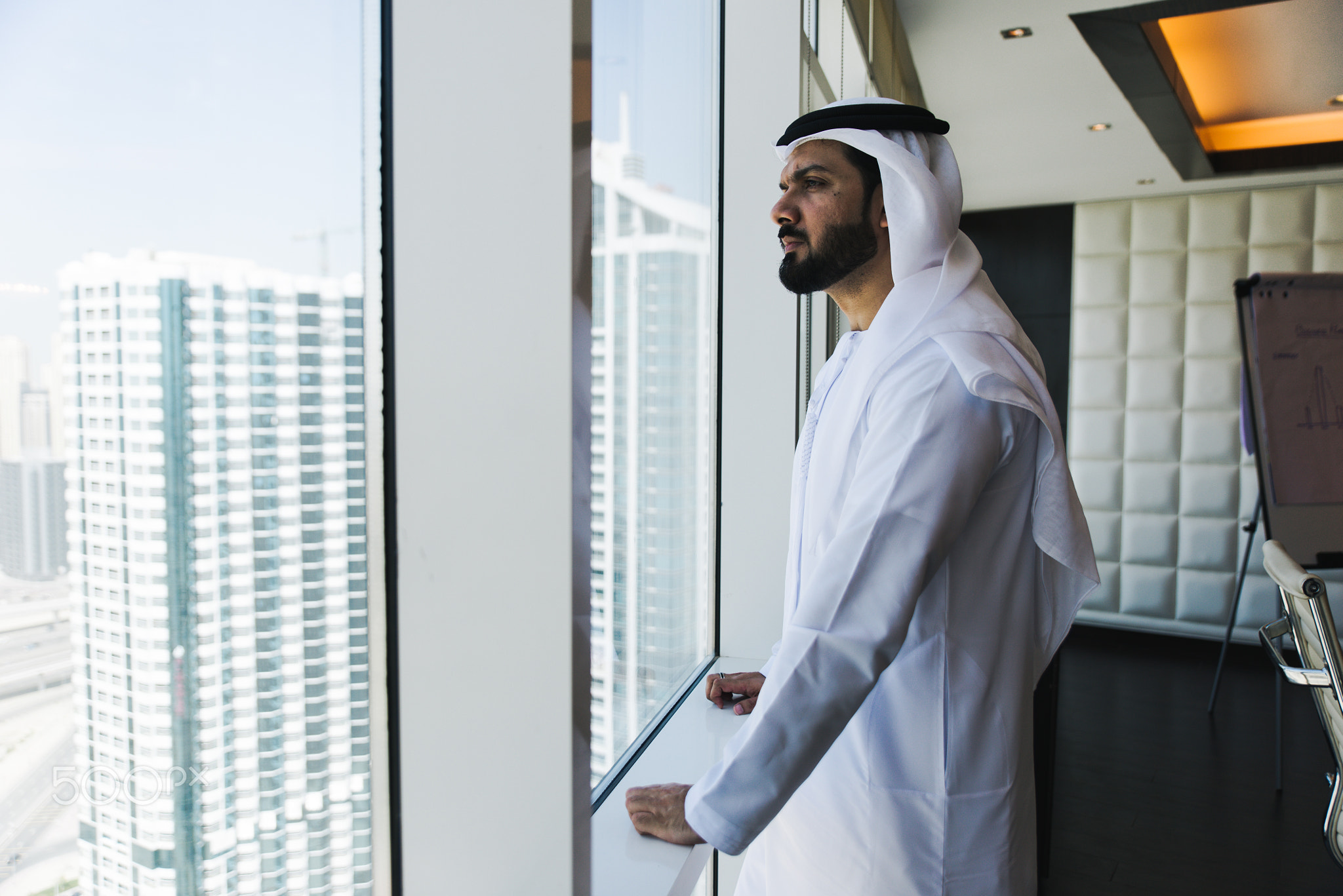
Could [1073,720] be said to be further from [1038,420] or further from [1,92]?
[1,92]

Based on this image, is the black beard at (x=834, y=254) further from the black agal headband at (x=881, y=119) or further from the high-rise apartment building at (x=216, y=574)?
the high-rise apartment building at (x=216, y=574)

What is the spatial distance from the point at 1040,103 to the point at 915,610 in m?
3.66

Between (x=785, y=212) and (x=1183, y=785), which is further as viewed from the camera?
(x=1183, y=785)

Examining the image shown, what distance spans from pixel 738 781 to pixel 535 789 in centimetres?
21

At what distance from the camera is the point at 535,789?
82 centimetres

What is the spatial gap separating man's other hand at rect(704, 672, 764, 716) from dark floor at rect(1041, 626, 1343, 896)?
164cm

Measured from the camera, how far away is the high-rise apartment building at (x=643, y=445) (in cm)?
145

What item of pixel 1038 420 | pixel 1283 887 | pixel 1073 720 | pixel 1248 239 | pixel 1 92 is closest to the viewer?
pixel 1 92

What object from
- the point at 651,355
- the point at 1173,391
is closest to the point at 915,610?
the point at 651,355

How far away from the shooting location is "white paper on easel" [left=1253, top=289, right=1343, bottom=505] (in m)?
3.42

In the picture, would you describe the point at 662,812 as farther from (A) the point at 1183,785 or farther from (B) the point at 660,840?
(A) the point at 1183,785

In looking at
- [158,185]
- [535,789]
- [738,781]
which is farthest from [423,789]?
[158,185]

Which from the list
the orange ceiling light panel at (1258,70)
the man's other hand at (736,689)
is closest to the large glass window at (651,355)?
the man's other hand at (736,689)

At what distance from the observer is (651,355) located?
1.65 metres
